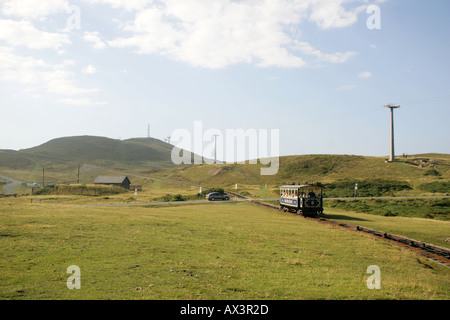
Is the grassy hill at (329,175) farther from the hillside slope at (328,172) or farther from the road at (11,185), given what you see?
the road at (11,185)

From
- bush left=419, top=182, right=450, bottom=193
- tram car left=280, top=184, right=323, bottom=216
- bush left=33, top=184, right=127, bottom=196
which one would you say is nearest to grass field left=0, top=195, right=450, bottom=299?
tram car left=280, top=184, right=323, bottom=216

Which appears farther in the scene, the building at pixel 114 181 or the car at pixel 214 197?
the building at pixel 114 181

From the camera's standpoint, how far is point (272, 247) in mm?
17656

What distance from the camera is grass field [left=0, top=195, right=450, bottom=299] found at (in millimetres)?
10227

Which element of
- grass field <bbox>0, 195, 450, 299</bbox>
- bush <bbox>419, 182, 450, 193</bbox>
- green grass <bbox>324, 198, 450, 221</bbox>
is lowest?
green grass <bbox>324, 198, 450, 221</bbox>

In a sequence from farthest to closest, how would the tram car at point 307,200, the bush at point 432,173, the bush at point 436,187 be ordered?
the bush at point 432,173 → the bush at point 436,187 → the tram car at point 307,200

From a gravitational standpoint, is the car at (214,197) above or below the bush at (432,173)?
below

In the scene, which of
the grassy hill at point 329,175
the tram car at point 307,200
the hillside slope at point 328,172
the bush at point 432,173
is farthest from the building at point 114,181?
the bush at point 432,173

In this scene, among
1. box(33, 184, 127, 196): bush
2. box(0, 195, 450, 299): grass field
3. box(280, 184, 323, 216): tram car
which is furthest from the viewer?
box(33, 184, 127, 196): bush

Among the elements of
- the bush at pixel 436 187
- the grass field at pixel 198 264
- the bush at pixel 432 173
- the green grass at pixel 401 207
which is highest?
the bush at pixel 432 173

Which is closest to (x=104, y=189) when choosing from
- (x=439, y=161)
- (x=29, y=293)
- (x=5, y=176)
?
(x=29, y=293)

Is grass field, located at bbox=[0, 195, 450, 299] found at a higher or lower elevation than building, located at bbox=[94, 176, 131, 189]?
lower

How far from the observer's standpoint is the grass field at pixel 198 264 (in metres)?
10.2

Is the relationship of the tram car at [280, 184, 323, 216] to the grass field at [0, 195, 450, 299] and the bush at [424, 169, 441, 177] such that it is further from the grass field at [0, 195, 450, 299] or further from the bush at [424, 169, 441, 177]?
the bush at [424, 169, 441, 177]
